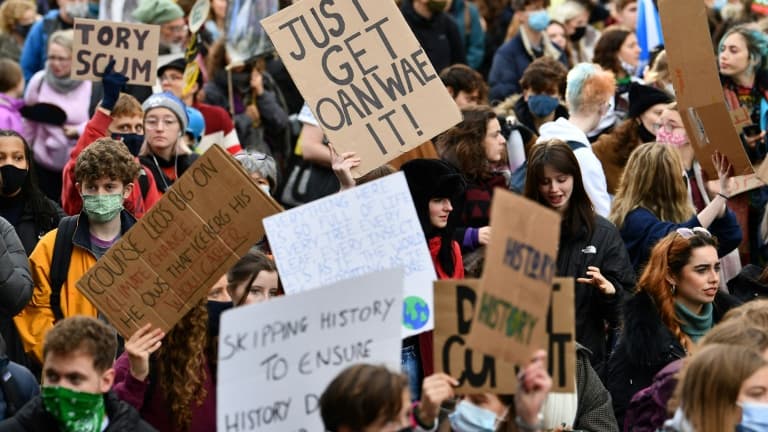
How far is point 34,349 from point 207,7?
456 cm

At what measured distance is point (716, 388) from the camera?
6.25 meters

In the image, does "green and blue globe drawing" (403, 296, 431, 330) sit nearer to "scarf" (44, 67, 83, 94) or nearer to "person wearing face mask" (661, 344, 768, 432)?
"person wearing face mask" (661, 344, 768, 432)

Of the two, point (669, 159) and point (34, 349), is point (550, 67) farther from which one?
point (34, 349)

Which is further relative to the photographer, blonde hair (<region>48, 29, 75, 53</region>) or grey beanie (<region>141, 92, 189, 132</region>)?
blonde hair (<region>48, 29, 75, 53</region>)

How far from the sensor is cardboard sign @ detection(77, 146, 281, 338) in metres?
7.21

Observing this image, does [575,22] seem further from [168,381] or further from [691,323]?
[168,381]

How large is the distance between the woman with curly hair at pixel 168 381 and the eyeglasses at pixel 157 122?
350 centimetres

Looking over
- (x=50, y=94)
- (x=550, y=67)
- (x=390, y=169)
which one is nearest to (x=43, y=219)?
(x=390, y=169)

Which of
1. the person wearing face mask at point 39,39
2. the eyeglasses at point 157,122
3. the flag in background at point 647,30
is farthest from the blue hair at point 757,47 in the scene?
the person wearing face mask at point 39,39

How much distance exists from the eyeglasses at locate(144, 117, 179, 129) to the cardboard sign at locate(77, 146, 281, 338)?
3.29m

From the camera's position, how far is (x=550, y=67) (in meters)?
12.0

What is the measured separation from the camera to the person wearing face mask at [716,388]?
20.5 feet

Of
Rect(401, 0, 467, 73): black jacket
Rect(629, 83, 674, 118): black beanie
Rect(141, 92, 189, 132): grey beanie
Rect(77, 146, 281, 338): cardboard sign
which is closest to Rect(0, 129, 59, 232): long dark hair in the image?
Rect(141, 92, 189, 132): grey beanie

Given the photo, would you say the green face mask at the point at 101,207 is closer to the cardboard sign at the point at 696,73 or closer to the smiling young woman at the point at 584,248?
the smiling young woman at the point at 584,248
